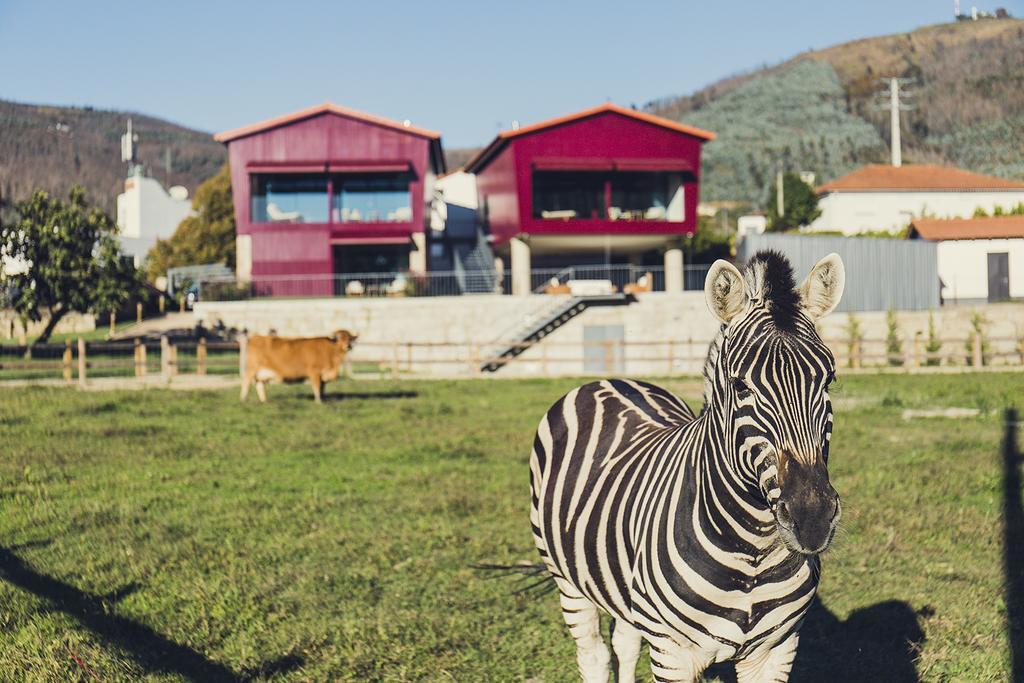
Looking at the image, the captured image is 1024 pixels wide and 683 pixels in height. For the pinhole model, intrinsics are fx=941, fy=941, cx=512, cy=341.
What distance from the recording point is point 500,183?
42375 mm

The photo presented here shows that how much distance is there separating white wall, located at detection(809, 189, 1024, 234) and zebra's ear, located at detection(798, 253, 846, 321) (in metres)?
9.95

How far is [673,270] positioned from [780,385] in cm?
3778

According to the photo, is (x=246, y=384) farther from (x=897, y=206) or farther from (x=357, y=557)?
(x=897, y=206)

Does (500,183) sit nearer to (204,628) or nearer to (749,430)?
(204,628)

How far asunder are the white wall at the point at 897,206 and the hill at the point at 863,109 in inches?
27.6

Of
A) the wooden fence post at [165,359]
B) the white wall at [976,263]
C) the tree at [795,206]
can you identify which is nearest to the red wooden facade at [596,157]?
the wooden fence post at [165,359]

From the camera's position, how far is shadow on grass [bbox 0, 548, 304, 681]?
18.5 feet

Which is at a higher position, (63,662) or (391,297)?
(391,297)

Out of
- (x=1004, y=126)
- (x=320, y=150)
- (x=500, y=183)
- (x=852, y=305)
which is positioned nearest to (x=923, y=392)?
(x=1004, y=126)

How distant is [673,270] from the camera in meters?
40.1

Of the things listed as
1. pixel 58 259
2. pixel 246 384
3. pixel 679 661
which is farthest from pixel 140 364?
pixel 679 661

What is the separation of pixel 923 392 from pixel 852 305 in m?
10.4

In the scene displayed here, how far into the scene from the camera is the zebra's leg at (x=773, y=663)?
142 inches

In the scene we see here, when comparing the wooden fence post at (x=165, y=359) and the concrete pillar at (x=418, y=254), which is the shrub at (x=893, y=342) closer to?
the wooden fence post at (x=165, y=359)
